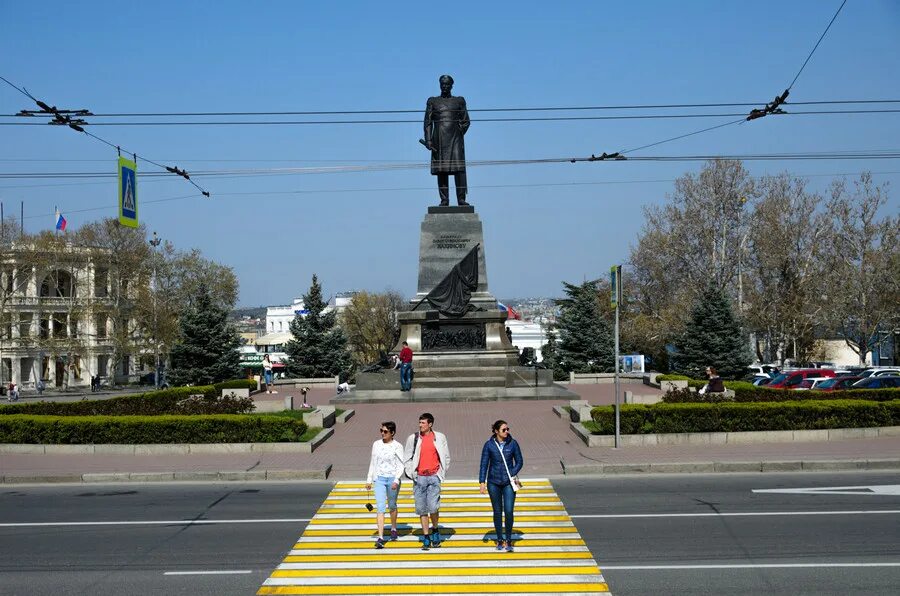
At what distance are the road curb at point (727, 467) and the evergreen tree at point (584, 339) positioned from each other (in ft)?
126

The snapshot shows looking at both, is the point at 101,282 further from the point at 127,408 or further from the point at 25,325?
the point at 127,408

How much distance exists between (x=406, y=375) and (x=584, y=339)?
2676 cm

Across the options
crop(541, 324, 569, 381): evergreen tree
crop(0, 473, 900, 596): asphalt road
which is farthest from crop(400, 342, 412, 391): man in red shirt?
crop(541, 324, 569, 381): evergreen tree

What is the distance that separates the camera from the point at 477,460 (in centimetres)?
1869

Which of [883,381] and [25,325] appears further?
[25,325]

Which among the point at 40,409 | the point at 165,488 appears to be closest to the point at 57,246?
the point at 40,409

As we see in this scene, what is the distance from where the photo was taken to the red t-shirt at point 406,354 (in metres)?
31.1

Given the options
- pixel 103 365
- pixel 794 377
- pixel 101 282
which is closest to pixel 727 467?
pixel 794 377

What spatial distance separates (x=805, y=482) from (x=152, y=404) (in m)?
16.6

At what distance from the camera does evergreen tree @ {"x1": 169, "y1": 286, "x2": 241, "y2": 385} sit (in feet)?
176

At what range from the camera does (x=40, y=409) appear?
2383cm

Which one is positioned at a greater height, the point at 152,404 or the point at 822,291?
the point at 822,291

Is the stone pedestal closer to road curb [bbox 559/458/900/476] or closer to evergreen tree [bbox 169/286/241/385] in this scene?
road curb [bbox 559/458/900/476]

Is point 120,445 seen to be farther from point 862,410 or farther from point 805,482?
point 862,410
